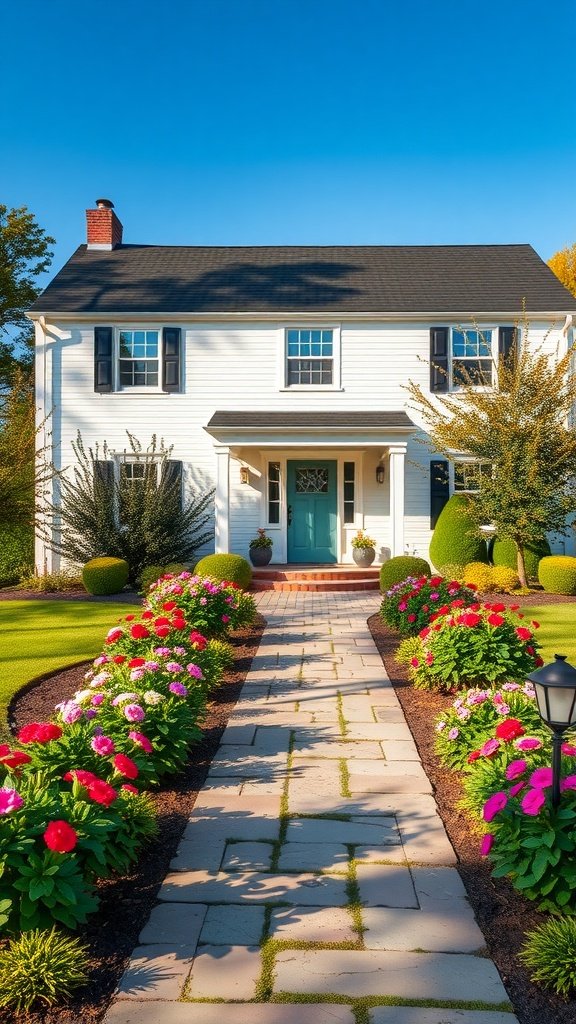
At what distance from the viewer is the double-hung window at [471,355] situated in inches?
570

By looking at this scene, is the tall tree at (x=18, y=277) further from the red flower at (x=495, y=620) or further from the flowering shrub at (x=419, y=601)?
the red flower at (x=495, y=620)

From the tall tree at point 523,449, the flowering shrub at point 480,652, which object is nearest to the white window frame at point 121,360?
the tall tree at point 523,449

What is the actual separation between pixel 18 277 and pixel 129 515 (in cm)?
1512

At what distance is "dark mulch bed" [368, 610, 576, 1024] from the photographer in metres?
2.20

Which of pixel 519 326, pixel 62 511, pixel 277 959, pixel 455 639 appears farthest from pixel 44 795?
pixel 519 326

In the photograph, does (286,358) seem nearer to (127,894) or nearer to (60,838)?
(127,894)

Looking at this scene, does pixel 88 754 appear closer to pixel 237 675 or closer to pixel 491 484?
pixel 237 675

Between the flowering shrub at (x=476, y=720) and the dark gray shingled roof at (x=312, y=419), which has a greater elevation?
the dark gray shingled roof at (x=312, y=419)

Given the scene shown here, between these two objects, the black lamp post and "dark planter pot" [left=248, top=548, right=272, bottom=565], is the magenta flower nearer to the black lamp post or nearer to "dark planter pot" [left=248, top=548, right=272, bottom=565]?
the black lamp post

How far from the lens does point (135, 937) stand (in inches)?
100

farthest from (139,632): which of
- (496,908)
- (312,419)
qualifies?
(312,419)

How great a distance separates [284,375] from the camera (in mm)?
14734

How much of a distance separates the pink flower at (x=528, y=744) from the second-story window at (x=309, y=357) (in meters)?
12.0

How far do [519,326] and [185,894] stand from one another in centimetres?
1398
